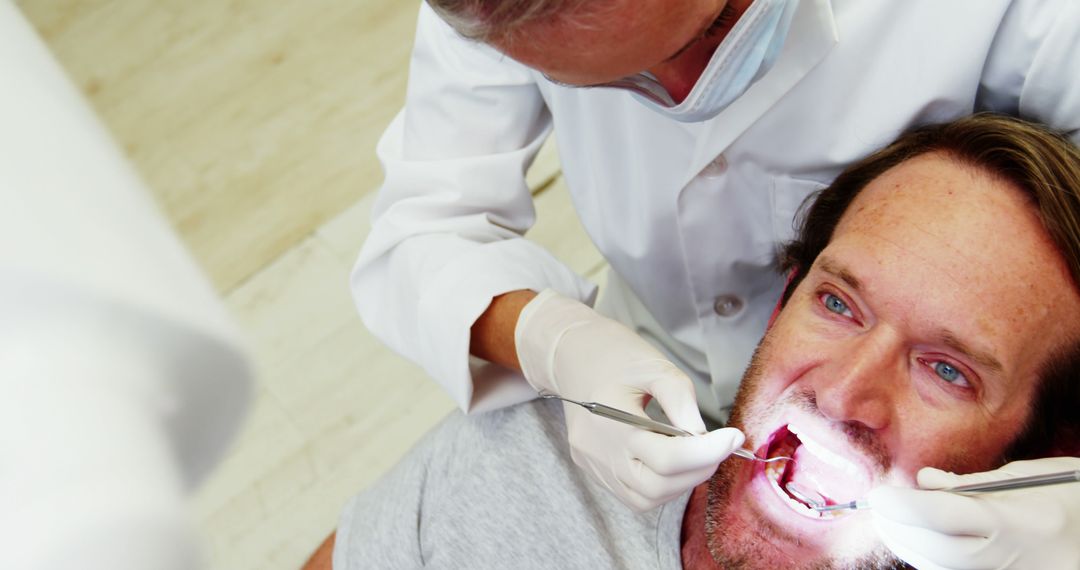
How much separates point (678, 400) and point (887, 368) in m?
0.25

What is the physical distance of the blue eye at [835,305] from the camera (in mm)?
1192

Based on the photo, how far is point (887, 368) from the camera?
3.68ft

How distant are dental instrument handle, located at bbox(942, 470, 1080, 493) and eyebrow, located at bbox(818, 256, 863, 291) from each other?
274 millimetres

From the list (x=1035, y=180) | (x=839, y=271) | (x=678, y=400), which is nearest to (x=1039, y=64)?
(x=1035, y=180)

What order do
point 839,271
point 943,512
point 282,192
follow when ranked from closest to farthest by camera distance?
point 943,512
point 839,271
point 282,192

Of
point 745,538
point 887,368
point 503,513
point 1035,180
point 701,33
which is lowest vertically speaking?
point 503,513

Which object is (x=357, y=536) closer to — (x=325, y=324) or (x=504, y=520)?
(x=504, y=520)

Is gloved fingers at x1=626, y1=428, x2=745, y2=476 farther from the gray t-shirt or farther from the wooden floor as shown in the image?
the wooden floor

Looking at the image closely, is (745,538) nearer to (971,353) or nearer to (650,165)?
(971,353)

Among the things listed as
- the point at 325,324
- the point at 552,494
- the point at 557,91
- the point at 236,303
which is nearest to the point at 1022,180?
the point at 557,91

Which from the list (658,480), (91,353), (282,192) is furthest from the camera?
(282,192)

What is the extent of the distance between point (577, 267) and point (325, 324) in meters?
0.58

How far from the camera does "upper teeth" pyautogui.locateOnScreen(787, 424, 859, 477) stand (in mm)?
1107

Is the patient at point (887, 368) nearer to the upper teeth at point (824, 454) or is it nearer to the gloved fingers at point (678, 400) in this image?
the upper teeth at point (824, 454)
